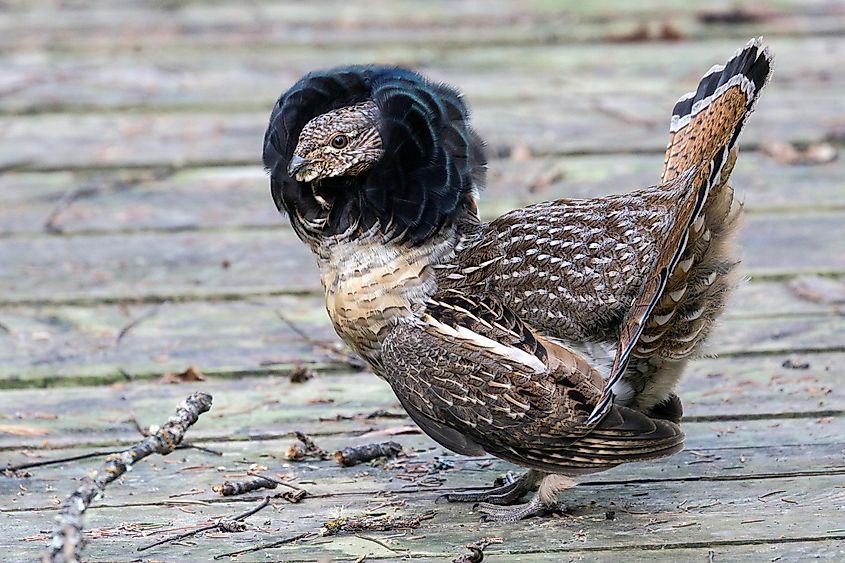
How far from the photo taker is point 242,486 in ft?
11.6

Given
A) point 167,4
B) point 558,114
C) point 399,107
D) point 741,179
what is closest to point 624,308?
point 399,107

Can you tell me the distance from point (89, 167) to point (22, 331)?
1697 millimetres

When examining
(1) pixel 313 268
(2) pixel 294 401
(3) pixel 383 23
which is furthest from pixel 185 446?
(3) pixel 383 23

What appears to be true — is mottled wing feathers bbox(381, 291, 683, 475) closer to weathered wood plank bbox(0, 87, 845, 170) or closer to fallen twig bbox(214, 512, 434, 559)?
fallen twig bbox(214, 512, 434, 559)

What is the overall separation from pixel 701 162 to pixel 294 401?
137 cm

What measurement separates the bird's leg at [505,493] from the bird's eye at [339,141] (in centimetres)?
90

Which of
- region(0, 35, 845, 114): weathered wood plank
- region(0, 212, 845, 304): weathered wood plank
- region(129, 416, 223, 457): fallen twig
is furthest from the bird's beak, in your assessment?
region(0, 35, 845, 114): weathered wood plank

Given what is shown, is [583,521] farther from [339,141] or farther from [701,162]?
[339,141]

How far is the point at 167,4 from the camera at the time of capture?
8539 mm

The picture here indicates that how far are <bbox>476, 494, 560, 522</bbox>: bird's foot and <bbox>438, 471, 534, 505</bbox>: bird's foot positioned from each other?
54 mm

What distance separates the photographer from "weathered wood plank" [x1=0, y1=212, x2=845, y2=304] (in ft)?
16.3

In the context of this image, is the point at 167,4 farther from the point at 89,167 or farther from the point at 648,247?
the point at 648,247

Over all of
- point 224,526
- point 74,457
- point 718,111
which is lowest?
point 74,457

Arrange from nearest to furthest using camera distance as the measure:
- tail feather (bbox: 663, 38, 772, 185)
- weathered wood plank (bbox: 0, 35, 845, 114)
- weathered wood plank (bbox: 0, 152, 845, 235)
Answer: tail feather (bbox: 663, 38, 772, 185) → weathered wood plank (bbox: 0, 152, 845, 235) → weathered wood plank (bbox: 0, 35, 845, 114)
